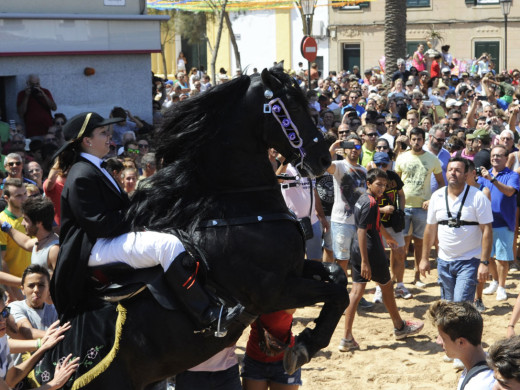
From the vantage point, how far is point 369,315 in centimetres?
970

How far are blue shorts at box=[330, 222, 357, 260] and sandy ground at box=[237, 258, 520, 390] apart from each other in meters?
0.78

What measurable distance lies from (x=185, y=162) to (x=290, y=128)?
72 centimetres

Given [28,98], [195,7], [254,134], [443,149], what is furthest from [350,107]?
[195,7]

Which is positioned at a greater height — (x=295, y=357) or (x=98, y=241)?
(x=98, y=241)

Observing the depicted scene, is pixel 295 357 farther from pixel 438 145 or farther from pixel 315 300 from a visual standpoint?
pixel 438 145

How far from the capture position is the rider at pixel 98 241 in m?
4.76

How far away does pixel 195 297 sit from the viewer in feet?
15.7

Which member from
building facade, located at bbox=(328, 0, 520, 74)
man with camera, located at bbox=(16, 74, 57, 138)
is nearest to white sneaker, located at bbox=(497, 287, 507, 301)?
man with camera, located at bbox=(16, 74, 57, 138)

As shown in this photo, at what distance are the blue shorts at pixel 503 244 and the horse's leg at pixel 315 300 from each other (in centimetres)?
543

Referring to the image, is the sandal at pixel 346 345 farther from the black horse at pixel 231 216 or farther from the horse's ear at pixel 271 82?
the horse's ear at pixel 271 82

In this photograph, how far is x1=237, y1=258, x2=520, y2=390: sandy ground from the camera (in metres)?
7.69

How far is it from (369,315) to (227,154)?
5.18 meters

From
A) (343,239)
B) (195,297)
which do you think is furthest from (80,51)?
(195,297)

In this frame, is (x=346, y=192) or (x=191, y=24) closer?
(x=346, y=192)
